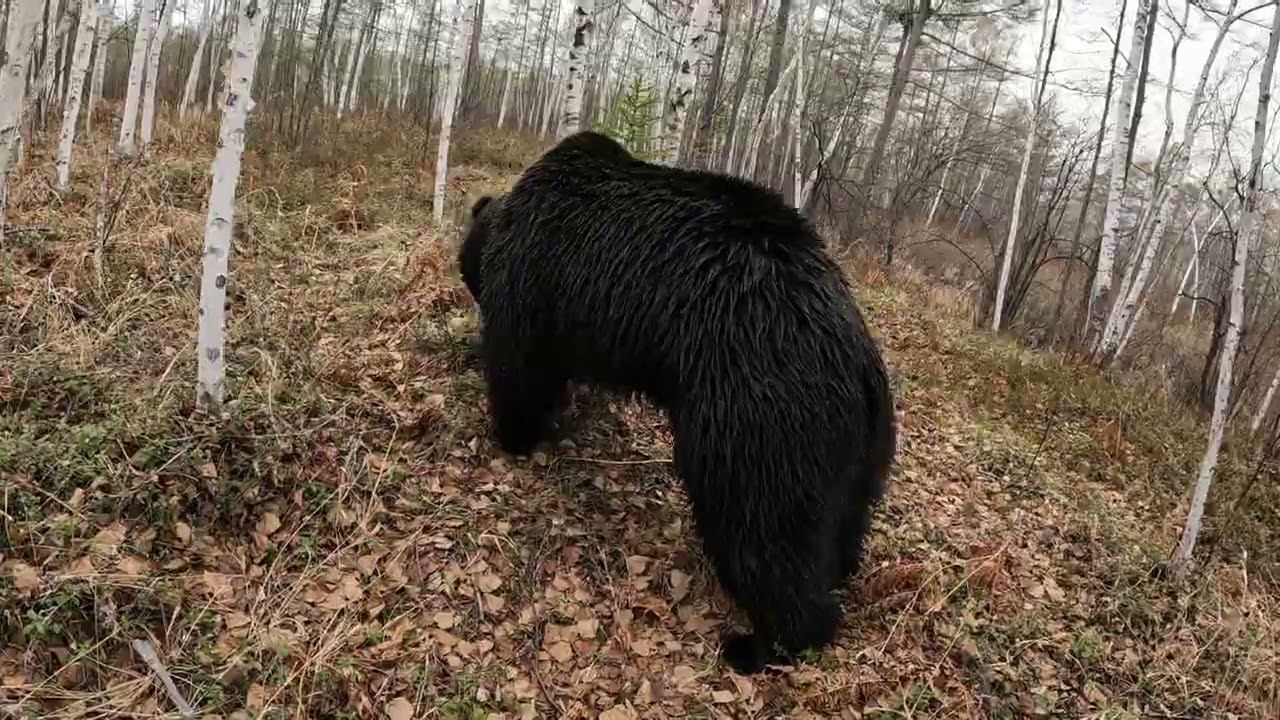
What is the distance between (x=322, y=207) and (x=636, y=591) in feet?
20.6

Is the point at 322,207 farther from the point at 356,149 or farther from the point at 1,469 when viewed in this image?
the point at 1,469

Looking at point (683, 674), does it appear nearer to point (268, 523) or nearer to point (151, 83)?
point (268, 523)

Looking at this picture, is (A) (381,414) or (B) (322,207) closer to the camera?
(A) (381,414)

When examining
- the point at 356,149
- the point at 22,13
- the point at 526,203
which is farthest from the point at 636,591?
the point at 356,149

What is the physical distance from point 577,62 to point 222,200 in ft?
14.2

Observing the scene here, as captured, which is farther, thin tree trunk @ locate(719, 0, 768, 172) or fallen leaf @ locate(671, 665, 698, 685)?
thin tree trunk @ locate(719, 0, 768, 172)

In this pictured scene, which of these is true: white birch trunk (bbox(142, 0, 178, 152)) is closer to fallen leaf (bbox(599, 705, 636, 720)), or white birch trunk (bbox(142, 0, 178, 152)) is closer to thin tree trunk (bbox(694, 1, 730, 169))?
thin tree trunk (bbox(694, 1, 730, 169))

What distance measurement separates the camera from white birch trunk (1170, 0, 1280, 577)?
12.5 ft

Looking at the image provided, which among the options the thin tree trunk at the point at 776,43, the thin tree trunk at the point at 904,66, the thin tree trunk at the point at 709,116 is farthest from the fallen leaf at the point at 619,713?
the thin tree trunk at the point at 904,66

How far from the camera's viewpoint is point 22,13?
3.44m

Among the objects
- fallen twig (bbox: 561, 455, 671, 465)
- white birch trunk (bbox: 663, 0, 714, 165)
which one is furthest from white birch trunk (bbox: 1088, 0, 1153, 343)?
fallen twig (bbox: 561, 455, 671, 465)

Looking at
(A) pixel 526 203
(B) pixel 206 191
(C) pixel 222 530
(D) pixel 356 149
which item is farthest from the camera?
(D) pixel 356 149

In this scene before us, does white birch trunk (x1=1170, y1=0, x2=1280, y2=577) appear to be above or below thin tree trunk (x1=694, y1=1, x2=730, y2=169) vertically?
below

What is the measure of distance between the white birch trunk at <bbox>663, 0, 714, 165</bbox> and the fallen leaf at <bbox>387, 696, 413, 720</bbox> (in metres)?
4.74
